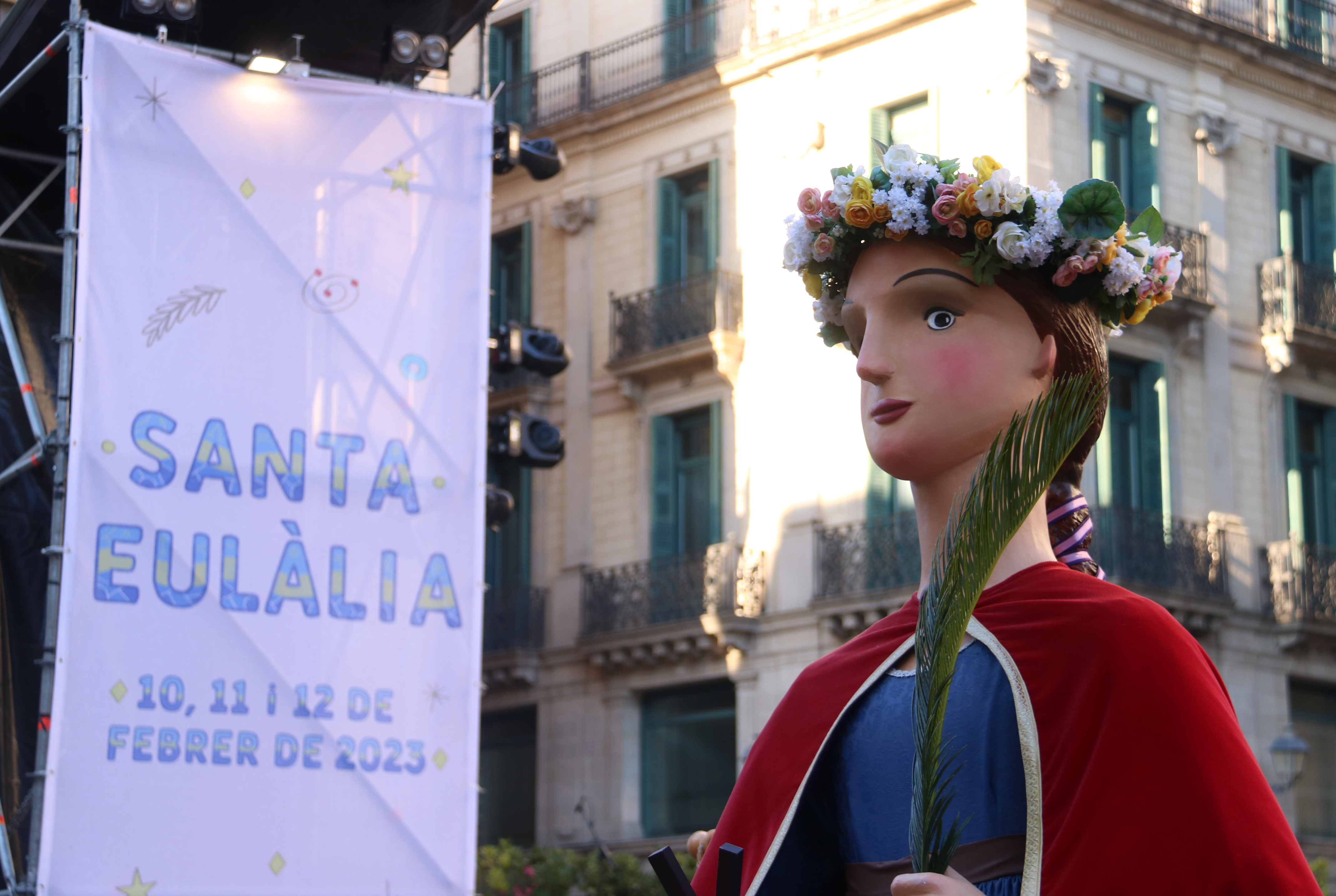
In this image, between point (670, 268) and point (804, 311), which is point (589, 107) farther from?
point (804, 311)

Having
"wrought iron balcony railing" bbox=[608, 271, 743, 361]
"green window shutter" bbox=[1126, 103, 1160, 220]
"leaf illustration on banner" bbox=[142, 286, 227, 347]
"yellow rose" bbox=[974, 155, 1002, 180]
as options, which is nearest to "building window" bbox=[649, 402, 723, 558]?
"wrought iron balcony railing" bbox=[608, 271, 743, 361]

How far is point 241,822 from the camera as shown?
372 inches

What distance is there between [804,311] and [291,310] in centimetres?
1024

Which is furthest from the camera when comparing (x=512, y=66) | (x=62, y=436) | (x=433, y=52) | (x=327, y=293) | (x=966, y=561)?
(x=512, y=66)

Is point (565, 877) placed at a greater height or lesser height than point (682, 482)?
lesser

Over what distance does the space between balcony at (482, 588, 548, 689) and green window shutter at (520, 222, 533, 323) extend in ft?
11.3

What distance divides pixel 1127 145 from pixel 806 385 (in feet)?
14.1

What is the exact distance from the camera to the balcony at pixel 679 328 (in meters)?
20.5

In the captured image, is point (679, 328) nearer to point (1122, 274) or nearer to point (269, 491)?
point (269, 491)

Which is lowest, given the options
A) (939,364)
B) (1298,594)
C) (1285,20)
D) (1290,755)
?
(1290,755)

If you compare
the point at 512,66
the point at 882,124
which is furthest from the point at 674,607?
the point at 512,66

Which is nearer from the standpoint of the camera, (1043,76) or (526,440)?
(526,440)

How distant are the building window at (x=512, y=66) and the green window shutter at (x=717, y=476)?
534 cm

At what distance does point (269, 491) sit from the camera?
9.95 m
